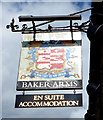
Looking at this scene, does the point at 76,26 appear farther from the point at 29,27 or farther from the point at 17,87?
the point at 17,87

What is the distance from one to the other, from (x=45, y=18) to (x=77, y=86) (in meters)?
3.45

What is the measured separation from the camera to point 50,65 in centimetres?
956

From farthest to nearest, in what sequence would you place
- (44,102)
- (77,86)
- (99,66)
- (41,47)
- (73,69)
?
(41,47), (73,69), (77,86), (44,102), (99,66)

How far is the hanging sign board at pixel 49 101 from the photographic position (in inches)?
304

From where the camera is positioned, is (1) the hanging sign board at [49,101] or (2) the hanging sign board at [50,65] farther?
(2) the hanging sign board at [50,65]

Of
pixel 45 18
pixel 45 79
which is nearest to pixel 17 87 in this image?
pixel 45 79

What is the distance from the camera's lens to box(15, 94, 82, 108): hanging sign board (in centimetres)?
771

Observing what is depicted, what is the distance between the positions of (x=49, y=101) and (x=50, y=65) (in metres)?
2.18

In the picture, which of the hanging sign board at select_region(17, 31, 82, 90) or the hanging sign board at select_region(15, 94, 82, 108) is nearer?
the hanging sign board at select_region(15, 94, 82, 108)

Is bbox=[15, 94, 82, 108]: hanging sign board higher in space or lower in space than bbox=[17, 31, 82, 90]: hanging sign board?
lower

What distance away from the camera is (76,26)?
10547 mm

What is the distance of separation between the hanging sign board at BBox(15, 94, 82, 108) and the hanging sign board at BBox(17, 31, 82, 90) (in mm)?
582

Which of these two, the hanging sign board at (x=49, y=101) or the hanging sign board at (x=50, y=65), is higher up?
the hanging sign board at (x=50, y=65)

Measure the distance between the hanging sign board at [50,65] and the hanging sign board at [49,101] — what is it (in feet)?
1.91
